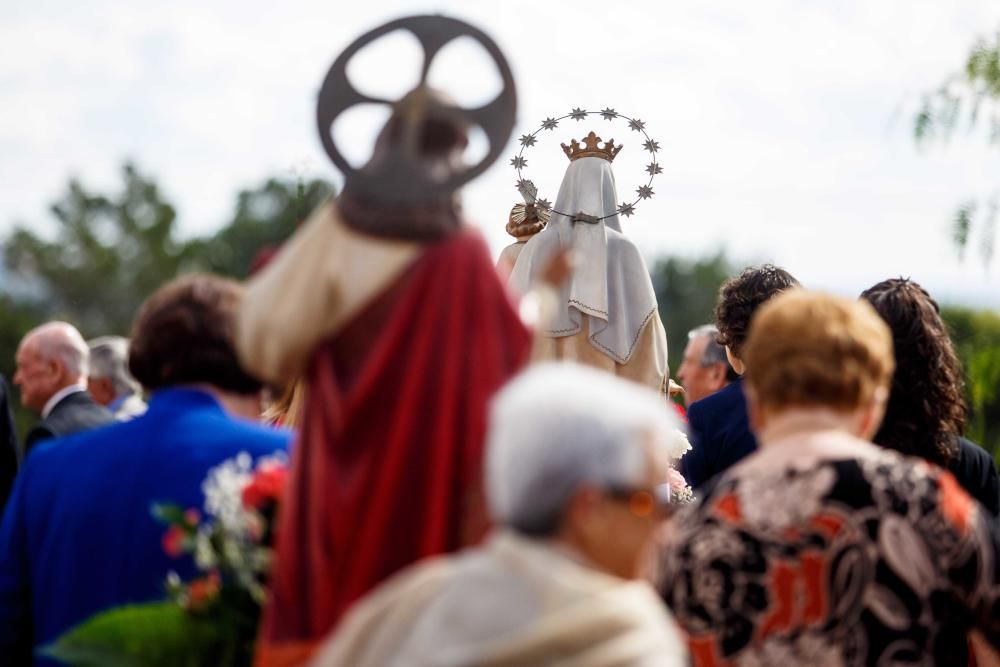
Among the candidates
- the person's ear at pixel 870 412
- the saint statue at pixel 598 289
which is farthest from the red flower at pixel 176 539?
the saint statue at pixel 598 289

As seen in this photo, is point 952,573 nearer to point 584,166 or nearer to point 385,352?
point 385,352

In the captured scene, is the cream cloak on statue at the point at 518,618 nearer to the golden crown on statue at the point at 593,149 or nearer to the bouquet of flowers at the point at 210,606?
Answer: the bouquet of flowers at the point at 210,606


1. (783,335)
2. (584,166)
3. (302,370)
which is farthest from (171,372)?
(584,166)

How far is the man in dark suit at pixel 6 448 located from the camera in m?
8.30

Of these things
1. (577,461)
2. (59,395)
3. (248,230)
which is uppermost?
(577,461)

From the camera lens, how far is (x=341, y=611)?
3.30 meters

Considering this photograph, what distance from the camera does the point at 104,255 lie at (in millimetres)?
61281

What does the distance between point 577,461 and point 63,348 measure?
20.0 feet

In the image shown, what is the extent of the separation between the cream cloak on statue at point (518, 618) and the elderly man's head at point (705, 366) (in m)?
5.93

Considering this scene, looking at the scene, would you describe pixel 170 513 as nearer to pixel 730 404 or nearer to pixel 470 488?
pixel 470 488

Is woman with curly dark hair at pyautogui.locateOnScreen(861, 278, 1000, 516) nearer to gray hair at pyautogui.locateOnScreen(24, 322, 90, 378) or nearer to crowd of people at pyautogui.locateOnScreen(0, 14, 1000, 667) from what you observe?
crowd of people at pyautogui.locateOnScreen(0, 14, 1000, 667)

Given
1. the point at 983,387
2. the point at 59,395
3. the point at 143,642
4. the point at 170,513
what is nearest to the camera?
the point at 143,642

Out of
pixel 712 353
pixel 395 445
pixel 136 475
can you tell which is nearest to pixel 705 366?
pixel 712 353

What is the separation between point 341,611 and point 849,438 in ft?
4.09
